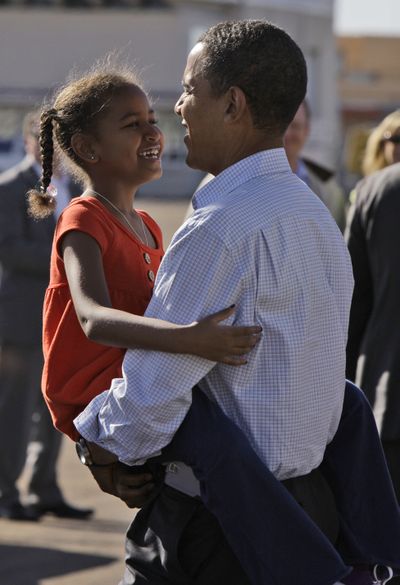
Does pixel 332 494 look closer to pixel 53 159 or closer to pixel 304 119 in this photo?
pixel 53 159

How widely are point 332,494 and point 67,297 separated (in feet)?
2.42

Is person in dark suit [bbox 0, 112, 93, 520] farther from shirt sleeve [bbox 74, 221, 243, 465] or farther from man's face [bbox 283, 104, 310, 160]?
shirt sleeve [bbox 74, 221, 243, 465]

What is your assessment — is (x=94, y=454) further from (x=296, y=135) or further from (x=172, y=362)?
(x=296, y=135)

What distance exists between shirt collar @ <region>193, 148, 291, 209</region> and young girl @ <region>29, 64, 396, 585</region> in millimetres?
264

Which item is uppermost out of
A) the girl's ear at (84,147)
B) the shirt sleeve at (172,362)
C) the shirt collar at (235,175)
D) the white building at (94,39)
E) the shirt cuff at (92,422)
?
the shirt collar at (235,175)

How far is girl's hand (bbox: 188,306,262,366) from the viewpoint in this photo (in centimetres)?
263

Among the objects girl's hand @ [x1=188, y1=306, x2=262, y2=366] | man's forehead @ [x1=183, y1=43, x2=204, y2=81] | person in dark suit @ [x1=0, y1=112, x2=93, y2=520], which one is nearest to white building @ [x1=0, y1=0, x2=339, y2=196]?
person in dark suit @ [x1=0, y1=112, x2=93, y2=520]

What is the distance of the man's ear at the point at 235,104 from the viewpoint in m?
2.76

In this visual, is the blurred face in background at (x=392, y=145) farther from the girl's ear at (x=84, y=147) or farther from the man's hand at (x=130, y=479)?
the man's hand at (x=130, y=479)

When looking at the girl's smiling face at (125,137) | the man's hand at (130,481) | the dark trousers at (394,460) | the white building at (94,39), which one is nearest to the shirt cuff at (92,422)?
the man's hand at (130,481)

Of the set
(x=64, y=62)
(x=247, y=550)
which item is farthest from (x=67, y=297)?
(x=64, y=62)

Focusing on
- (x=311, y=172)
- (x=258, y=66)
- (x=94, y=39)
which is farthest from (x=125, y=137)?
(x=94, y=39)

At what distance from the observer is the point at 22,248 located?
7.06 m

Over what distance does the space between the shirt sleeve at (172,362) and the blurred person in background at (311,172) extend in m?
4.07
